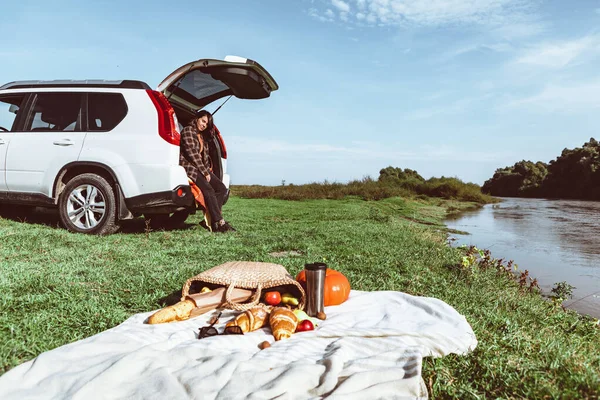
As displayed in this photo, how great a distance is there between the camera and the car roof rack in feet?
20.3

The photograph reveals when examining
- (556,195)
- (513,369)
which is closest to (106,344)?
(513,369)

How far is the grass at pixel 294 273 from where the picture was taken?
7.56ft

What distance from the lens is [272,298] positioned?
11.0 feet

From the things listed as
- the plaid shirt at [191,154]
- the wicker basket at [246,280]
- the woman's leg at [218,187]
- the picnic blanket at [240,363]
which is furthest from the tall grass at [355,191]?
the picnic blanket at [240,363]

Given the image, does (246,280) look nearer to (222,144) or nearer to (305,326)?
(305,326)

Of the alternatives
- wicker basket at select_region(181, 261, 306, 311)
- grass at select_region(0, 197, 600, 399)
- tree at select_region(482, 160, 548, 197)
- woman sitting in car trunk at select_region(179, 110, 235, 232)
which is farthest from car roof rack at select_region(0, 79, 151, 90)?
tree at select_region(482, 160, 548, 197)

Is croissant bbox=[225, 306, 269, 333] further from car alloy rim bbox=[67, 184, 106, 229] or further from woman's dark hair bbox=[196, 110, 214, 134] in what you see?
woman's dark hair bbox=[196, 110, 214, 134]

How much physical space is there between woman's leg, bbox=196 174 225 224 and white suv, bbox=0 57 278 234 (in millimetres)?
250

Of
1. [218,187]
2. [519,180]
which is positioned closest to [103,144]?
[218,187]

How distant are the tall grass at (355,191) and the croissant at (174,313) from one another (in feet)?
60.0

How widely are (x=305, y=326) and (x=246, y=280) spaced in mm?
713

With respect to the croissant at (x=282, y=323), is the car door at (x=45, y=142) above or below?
above

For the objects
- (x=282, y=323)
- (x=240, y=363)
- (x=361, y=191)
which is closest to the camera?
(x=240, y=363)

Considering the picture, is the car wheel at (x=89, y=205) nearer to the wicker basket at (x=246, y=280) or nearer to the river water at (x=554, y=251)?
the wicker basket at (x=246, y=280)
